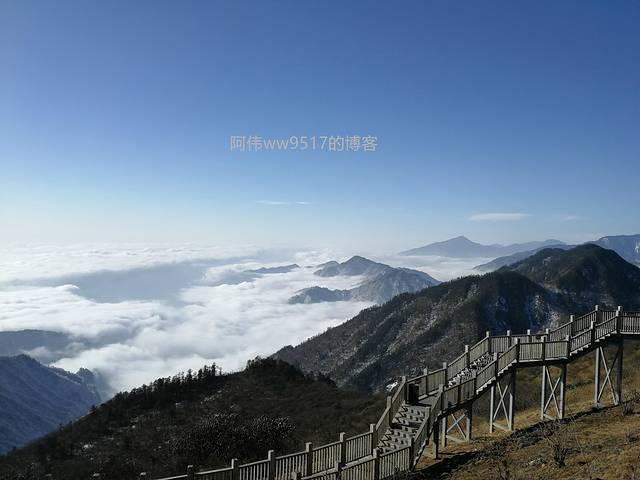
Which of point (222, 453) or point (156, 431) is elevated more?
point (222, 453)

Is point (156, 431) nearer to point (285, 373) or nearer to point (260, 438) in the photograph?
point (260, 438)

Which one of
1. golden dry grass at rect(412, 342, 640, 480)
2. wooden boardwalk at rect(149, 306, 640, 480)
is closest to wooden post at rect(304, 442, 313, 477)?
wooden boardwalk at rect(149, 306, 640, 480)

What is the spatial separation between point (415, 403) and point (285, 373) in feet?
191

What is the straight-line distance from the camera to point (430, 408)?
20.5 metres

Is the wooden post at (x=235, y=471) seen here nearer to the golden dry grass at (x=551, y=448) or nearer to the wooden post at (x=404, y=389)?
the golden dry grass at (x=551, y=448)

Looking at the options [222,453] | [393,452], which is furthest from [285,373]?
[393,452]

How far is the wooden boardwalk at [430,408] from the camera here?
53.2 feet

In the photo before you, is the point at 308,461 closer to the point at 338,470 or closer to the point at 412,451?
the point at 338,470

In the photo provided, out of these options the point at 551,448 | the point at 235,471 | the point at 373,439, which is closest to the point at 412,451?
the point at 373,439

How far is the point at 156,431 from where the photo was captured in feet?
183

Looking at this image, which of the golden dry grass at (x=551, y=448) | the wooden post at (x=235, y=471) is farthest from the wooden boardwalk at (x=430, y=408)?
the golden dry grass at (x=551, y=448)

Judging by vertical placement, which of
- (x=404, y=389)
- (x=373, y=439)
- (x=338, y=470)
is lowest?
(x=373, y=439)

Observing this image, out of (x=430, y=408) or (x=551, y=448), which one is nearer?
(x=551, y=448)

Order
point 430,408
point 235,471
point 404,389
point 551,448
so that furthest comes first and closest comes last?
point 404,389 < point 430,408 < point 551,448 < point 235,471
